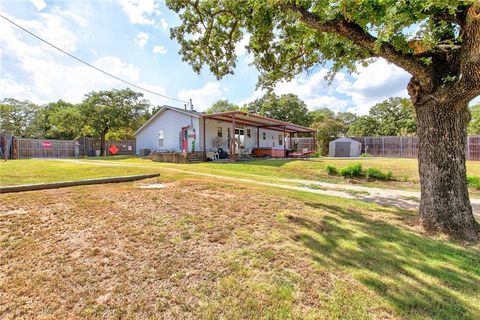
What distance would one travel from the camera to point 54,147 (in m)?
25.9

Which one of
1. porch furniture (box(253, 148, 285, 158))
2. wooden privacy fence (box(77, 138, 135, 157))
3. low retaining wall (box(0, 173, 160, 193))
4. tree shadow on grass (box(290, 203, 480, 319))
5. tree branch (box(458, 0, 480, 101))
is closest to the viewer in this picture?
tree shadow on grass (box(290, 203, 480, 319))

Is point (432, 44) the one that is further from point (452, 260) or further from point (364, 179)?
point (364, 179)

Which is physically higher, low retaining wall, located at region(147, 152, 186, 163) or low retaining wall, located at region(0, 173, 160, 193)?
low retaining wall, located at region(147, 152, 186, 163)

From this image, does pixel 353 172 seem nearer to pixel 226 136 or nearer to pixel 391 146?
pixel 226 136

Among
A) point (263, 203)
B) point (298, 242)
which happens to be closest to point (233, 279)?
point (298, 242)

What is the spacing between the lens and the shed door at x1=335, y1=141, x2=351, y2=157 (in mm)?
28109

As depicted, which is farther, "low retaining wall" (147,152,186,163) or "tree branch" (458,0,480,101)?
"low retaining wall" (147,152,186,163)

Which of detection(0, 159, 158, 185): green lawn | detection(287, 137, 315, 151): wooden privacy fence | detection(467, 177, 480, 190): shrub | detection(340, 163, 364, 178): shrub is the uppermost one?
detection(287, 137, 315, 151): wooden privacy fence

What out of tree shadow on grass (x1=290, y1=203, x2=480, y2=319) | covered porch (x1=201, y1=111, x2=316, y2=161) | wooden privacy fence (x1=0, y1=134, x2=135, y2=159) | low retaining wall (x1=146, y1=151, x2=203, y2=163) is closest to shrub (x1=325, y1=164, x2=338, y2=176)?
covered porch (x1=201, y1=111, x2=316, y2=161)

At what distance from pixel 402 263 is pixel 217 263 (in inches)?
97.8

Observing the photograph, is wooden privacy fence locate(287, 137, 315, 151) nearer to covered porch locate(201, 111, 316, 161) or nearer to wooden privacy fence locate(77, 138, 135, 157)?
covered porch locate(201, 111, 316, 161)

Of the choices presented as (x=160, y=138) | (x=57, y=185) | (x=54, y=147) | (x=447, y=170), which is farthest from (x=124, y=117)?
(x=447, y=170)

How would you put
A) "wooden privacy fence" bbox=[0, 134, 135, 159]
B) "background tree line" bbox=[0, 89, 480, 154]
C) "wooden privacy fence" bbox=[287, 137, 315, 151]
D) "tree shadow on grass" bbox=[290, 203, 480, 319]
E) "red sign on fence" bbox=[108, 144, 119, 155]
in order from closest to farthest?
"tree shadow on grass" bbox=[290, 203, 480, 319], "wooden privacy fence" bbox=[0, 134, 135, 159], "background tree line" bbox=[0, 89, 480, 154], "red sign on fence" bbox=[108, 144, 119, 155], "wooden privacy fence" bbox=[287, 137, 315, 151]

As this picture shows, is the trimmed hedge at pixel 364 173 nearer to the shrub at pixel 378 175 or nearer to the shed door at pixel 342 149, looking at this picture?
the shrub at pixel 378 175
